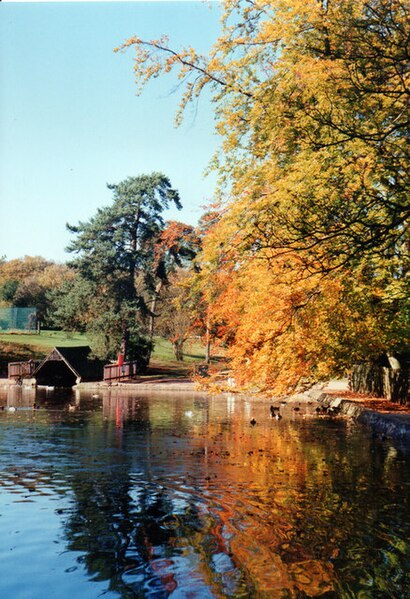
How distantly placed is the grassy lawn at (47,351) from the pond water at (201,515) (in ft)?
104

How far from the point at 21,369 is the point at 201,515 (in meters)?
35.4

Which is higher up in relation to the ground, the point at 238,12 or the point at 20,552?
the point at 238,12

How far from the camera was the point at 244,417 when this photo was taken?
23750mm

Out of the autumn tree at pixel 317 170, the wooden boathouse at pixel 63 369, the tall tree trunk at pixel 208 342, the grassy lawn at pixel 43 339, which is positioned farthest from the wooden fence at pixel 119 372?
the autumn tree at pixel 317 170

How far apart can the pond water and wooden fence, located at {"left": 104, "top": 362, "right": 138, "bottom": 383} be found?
847 inches

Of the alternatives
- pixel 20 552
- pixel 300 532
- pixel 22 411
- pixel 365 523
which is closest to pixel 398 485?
pixel 365 523

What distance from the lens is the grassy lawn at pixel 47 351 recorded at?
4970 cm

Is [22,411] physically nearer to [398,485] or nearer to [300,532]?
[398,485]

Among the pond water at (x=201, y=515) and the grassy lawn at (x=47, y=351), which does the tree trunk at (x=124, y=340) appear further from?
the pond water at (x=201, y=515)

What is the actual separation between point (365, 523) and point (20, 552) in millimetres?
4330

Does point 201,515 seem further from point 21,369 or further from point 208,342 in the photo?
point 21,369

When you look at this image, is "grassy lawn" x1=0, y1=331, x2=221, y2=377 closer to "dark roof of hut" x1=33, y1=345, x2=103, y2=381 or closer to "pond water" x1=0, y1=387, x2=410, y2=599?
"dark roof of hut" x1=33, y1=345, x2=103, y2=381

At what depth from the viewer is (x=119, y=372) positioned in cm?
4141

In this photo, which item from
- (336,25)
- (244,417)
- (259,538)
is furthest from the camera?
(244,417)
